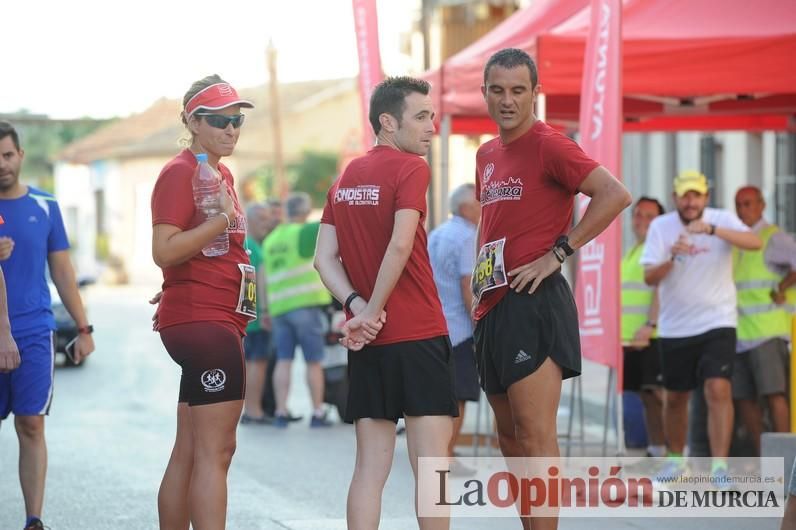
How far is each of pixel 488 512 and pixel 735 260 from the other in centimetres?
282

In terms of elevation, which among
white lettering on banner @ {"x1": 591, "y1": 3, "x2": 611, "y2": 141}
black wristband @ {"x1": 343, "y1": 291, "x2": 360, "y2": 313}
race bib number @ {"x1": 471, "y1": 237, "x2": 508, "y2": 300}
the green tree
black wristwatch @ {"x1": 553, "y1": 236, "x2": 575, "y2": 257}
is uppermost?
the green tree

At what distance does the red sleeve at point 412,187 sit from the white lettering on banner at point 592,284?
3.30 m

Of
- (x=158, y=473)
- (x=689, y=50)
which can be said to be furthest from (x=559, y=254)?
(x=158, y=473)

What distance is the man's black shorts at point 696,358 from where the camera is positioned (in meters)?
9.04

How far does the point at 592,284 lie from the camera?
8781 mm

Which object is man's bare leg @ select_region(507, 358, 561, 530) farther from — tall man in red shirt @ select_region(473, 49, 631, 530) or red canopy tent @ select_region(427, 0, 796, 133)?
red canopy tent @ select_region(427, 0, 796, 133)

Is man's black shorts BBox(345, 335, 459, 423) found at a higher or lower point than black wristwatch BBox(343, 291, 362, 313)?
lower

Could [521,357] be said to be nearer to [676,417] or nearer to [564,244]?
[564,244]

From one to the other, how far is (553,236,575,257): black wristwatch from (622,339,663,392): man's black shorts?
198 inches

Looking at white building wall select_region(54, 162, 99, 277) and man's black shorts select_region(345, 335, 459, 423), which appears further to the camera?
white building wall select_region(54, 162, 99, 277)

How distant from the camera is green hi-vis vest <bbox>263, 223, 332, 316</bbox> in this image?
13086mm

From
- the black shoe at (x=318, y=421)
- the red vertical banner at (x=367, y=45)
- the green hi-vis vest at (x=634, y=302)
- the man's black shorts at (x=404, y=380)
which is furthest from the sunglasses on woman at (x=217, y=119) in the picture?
the black shoe at (x=318, y=421)

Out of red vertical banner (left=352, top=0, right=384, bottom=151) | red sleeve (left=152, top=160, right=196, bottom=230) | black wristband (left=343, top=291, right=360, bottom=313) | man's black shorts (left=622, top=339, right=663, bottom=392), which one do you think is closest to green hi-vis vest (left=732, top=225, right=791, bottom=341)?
man's black shorts (left=622, top=339, right=663, bottom=392)

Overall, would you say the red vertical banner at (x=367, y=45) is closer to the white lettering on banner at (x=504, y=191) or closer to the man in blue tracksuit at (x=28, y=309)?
the man in blue tracksuit at (x=28, y=309)
